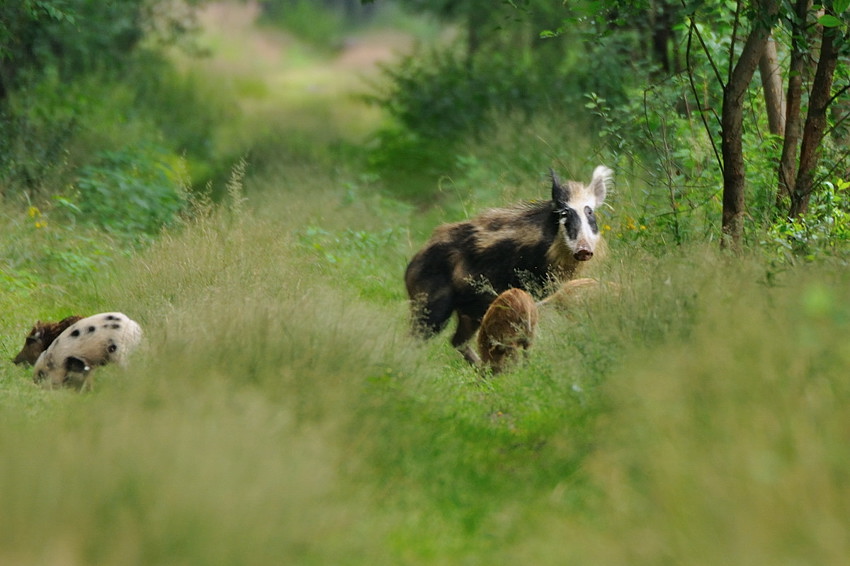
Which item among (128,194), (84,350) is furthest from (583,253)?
(128,194)

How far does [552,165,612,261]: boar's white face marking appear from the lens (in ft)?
33.1

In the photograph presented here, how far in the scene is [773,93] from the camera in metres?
11.2

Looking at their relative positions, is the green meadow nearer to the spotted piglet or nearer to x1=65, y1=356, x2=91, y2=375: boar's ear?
the spotted piglet

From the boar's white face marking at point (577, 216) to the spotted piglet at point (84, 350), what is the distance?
11.9ft

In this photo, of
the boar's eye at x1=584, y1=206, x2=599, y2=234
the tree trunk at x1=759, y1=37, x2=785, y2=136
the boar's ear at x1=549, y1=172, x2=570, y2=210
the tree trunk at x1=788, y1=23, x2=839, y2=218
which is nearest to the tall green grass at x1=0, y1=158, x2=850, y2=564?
the boar's eye at x1=584, y1=206, x2=599, y2=234

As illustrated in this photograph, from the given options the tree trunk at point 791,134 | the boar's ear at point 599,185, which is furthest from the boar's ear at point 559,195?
the tree trunk at point 791,134

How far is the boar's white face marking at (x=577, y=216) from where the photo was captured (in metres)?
10.1

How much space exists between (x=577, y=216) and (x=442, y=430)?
3.61m

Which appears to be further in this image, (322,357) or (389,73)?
(389,73)

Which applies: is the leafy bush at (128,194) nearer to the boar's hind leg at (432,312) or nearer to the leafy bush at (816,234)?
the boar's hind leg at (432,312)

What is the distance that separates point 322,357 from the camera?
23.4 ft

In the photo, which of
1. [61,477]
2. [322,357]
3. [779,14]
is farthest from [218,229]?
[61,477]

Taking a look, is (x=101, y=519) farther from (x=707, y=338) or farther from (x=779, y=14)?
(x=779, y=14)

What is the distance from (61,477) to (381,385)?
7.72 ft
